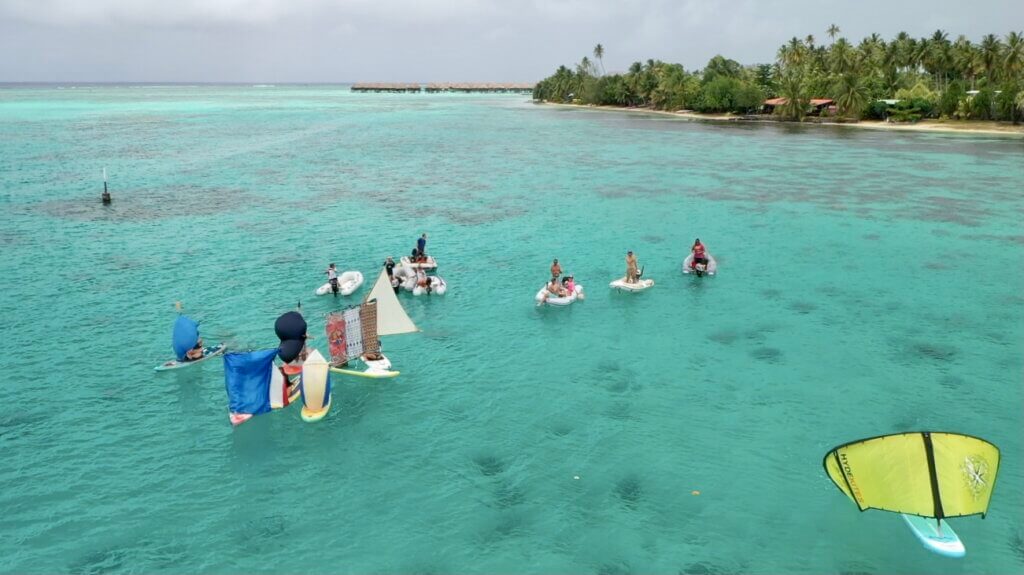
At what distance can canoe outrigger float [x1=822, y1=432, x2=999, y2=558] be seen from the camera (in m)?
15.1

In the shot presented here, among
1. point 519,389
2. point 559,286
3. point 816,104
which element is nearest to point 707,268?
point 559,286

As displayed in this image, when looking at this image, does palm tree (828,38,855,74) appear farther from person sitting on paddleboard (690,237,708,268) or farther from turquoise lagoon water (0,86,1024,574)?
person sitting on paddleboard (690,237,708,268)

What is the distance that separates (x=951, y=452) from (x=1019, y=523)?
14.3 feet

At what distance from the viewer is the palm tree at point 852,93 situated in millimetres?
136750

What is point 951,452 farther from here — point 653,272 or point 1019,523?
point 653,272

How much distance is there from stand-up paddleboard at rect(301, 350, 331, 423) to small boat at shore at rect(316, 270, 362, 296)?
40.7 feet

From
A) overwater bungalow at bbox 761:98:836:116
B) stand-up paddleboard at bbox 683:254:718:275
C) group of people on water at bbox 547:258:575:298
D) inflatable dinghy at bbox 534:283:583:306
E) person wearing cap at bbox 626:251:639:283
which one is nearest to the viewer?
inflatable dinghy at bbox 534:283:583:306

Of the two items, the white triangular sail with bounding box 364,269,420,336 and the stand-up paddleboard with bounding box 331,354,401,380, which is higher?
the white triangular sail with bounding box 364,269,420,336

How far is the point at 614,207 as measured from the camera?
194ft

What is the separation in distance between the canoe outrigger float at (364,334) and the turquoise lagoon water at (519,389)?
98cm

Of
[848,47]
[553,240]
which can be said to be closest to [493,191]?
[553,240]

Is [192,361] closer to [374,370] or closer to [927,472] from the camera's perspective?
[374,370]

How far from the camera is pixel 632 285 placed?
35.2m

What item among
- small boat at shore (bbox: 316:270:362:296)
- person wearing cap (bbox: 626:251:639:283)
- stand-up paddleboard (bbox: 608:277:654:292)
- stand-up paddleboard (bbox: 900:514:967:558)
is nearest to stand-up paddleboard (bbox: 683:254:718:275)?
stand-up paddleboard (bbox: 608:277:654:292)
